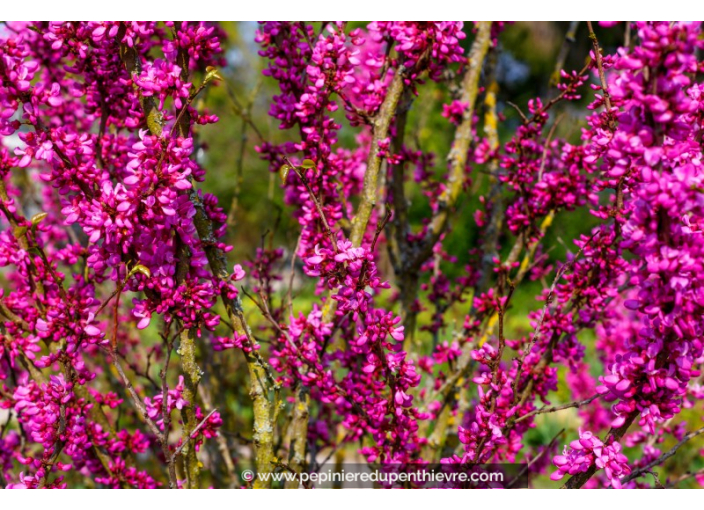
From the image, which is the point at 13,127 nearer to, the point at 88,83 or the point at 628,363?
the point at 88,83

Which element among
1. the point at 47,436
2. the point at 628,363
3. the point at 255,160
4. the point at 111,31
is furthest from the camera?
the point at 255,160

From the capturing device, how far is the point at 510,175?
2283mm

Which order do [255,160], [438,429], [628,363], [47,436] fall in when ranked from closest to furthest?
[628,363], [47,436], [438,429], [255,160]

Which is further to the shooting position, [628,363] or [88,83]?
[88,83]

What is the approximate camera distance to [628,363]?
4.57ft

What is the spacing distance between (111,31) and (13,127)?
1.21ft

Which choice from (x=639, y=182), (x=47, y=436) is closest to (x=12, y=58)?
(x=47, y=436)

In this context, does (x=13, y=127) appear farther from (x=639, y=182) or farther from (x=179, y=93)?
(x=639, y=182)

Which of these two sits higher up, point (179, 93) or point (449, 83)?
point (449, 83)
